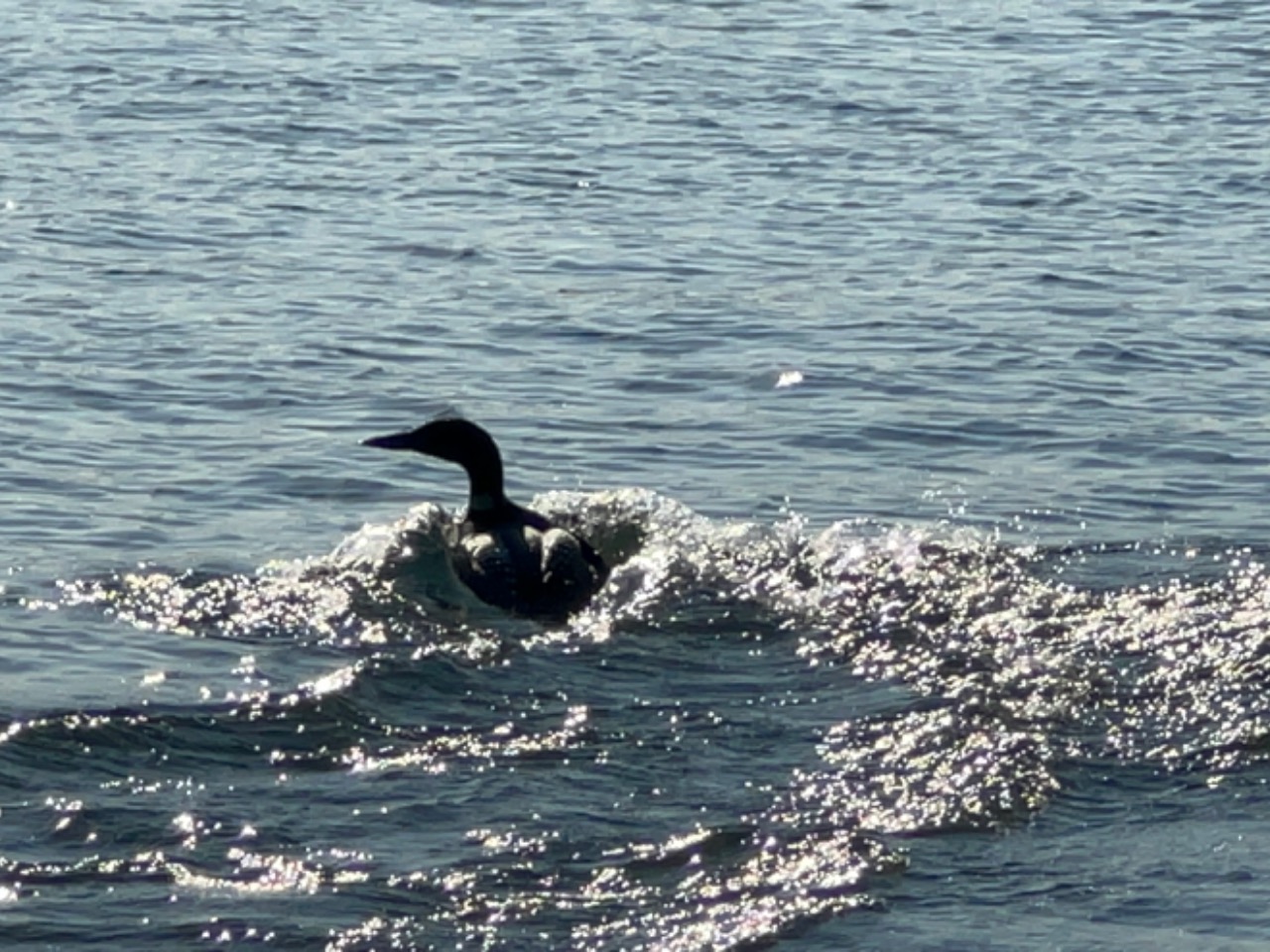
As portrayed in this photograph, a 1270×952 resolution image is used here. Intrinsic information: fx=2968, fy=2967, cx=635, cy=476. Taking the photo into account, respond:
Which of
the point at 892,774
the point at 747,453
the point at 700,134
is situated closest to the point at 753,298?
the point at 747,453

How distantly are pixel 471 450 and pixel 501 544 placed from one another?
25.7 inches

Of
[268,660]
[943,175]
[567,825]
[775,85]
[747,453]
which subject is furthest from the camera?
[775,85]

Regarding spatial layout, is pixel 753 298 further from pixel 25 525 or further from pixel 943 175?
pixel 25 525

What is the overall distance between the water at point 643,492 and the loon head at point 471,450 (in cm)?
31

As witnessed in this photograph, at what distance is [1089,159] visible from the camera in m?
19.0

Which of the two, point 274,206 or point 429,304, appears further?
point 274,206

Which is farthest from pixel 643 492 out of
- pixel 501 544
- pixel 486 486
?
pixel 501 544

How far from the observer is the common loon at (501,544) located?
10.7m

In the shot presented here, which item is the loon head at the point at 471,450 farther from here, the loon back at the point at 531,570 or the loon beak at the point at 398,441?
the loon back at the point at 531,570

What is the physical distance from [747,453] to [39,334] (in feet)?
12.3

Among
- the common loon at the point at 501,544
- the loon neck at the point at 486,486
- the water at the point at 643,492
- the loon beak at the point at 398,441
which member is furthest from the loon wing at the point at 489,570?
the loon beak at the point at 398,441

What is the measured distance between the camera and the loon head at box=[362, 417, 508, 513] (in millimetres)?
11500

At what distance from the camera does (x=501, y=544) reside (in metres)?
11.0

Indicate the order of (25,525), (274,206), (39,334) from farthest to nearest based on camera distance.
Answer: (274,206) → (39,334) → (25,525)
